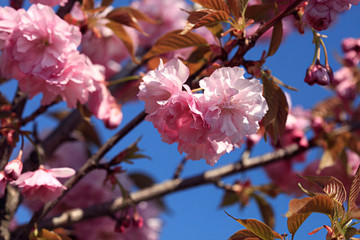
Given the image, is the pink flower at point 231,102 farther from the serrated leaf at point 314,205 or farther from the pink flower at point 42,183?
the pink flower at point 42,183

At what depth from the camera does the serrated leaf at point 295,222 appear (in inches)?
34.5

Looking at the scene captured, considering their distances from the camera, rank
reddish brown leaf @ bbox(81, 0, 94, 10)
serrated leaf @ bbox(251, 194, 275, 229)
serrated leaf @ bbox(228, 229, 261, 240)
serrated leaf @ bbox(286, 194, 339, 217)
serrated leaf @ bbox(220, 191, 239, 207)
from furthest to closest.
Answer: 1. serrated leaf @ bbox(220, 191, 239, 207)
2. serrated leaf @ bbox(251, 194, 275, 229)
3. reddish brown leaf @ bbox(81, 0, 94, 10)
4. serrated leaf @ bbox(228, 229, 261, 240)
5. serrated leaf @ bbox(286, 194, 339, 217)

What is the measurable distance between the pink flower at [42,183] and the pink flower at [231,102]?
1.45 feet

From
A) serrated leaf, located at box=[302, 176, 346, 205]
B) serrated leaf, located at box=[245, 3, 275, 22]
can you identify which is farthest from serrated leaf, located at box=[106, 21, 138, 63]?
serrated leaf, located at box=[302, 176, 346, 205]

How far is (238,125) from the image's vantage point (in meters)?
0.91

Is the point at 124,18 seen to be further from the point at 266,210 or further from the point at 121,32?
the point at 266,210

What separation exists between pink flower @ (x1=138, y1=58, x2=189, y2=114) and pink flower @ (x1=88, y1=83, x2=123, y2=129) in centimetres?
51

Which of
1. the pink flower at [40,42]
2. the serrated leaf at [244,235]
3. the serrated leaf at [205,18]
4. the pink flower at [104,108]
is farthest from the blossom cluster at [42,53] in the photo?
the serrated leaf at [244,235]

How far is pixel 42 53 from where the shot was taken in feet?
3.91

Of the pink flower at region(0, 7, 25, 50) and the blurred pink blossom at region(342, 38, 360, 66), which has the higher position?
the pink flower at region(0, 7, 25, 50)

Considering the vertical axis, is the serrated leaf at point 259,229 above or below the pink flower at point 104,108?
above

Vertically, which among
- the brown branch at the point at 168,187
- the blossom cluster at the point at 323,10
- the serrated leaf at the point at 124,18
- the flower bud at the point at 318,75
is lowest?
the brown branch at the point at 168,187

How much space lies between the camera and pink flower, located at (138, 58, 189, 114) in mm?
908

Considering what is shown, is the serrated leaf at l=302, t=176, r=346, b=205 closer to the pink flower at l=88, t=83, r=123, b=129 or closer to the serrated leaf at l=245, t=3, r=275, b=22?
the serrated leaf at l=245, t=3, r=275, b=22
